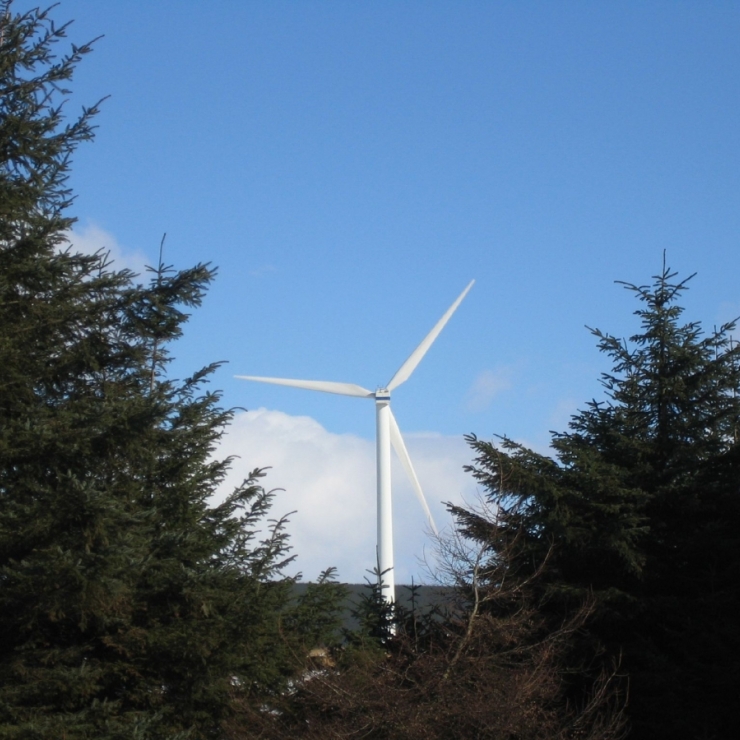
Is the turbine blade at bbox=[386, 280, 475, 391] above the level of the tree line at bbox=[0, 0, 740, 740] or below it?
above

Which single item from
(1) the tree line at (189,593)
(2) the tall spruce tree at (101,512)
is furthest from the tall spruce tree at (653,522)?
(2) the tall spruce tree at (101,512)

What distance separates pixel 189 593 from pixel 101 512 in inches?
159

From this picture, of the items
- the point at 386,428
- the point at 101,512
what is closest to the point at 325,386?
the point at 386,428

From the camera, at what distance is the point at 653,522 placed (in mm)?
20906

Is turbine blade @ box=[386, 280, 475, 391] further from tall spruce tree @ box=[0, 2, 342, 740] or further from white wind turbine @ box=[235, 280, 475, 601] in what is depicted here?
tall spruce tree @ box=[0, 2, 342, 740]

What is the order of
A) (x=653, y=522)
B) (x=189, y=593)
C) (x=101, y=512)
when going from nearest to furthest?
(x=101, y=512) < (x=189, y=593) < (x=653, y=522)

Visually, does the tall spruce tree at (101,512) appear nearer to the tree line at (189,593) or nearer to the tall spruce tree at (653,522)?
the tree line at (189,593)

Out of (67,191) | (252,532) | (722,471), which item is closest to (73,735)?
(252,532)

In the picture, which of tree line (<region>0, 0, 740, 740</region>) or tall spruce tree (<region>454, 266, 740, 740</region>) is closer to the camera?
tree line (<region>0, 0, 740, 740</region>)

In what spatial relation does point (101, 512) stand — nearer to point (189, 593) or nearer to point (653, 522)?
point (189, 593)

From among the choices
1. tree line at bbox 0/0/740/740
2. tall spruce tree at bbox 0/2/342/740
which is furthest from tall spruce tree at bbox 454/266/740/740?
tall spruce tree at bbox 0/2/342/740

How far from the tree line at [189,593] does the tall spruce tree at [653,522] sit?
76 millimetres

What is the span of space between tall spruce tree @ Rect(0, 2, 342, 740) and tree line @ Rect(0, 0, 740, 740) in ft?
0.11

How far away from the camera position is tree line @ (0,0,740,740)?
12.0m
